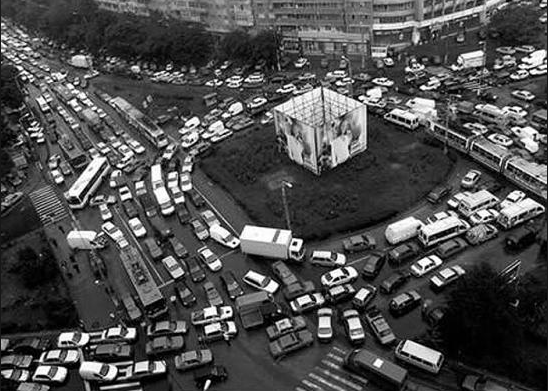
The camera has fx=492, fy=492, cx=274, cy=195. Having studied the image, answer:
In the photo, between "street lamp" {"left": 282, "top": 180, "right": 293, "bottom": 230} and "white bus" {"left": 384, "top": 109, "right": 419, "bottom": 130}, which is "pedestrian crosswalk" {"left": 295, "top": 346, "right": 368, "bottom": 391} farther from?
"white bus" {"left": 384, "top": 109, "right": 419, "bottom": 130}

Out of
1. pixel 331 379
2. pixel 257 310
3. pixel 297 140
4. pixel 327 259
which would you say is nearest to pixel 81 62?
pixel 297 140

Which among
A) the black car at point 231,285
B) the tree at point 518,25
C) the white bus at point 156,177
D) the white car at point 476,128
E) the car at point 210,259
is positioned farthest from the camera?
the tree at point 518,25

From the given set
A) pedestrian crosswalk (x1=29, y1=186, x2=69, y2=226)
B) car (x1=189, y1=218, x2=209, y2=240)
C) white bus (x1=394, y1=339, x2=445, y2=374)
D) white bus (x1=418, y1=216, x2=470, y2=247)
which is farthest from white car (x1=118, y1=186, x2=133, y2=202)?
white bus (x1=394, y1=339, x2=445, y2=374)

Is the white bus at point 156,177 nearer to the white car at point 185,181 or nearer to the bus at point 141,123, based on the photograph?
the white car at point 185,181

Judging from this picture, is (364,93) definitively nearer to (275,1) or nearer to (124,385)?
(275,1)

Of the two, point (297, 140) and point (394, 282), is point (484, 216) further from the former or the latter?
point (297, 140)

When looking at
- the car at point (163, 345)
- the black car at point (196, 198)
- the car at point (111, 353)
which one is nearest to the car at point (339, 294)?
the car at point (163, 345)
